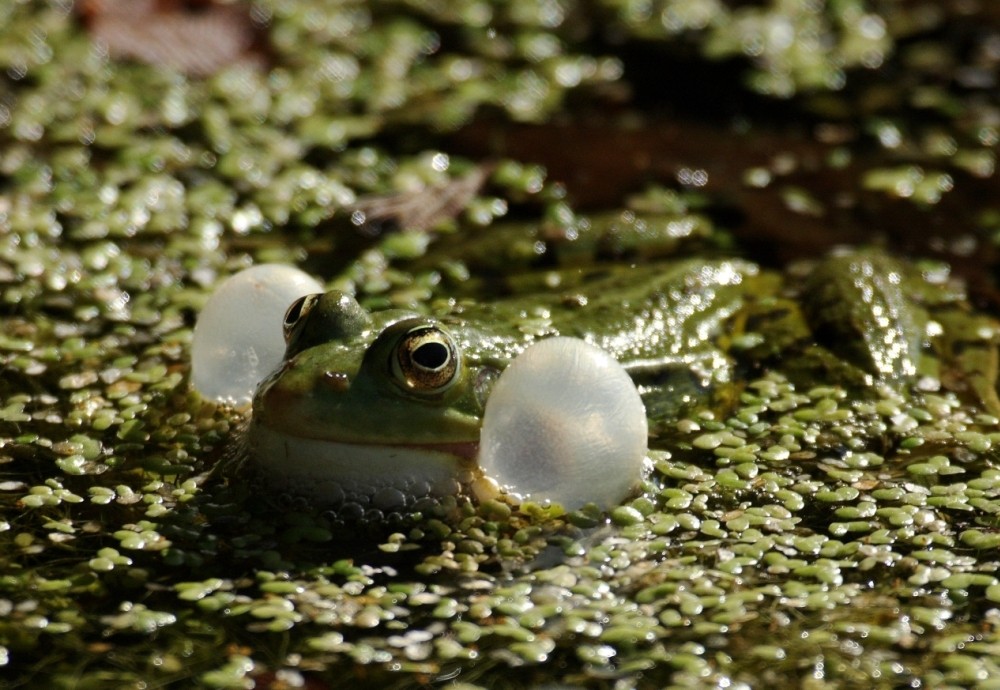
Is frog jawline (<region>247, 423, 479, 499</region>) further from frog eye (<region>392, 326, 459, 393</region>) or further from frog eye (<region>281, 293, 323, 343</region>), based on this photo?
frog eye (<region>281, 293, 323, 343</region>)

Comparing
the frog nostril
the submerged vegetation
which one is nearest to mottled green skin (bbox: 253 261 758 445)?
the frog nostril

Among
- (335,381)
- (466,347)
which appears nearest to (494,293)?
(466,347)

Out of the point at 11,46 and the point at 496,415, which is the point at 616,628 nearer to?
the point at 496,415

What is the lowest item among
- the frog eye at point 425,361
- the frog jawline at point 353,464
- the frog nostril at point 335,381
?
the frog jawline at point 353,464

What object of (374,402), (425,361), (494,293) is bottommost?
(374,402)

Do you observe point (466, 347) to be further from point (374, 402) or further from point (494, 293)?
point (494, 293)

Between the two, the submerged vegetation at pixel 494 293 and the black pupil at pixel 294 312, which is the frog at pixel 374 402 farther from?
the submerged vegetation at pixel 494 293

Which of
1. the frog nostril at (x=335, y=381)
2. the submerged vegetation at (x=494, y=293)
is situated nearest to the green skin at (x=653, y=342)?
the frog nostril at (x=335, y=381)
